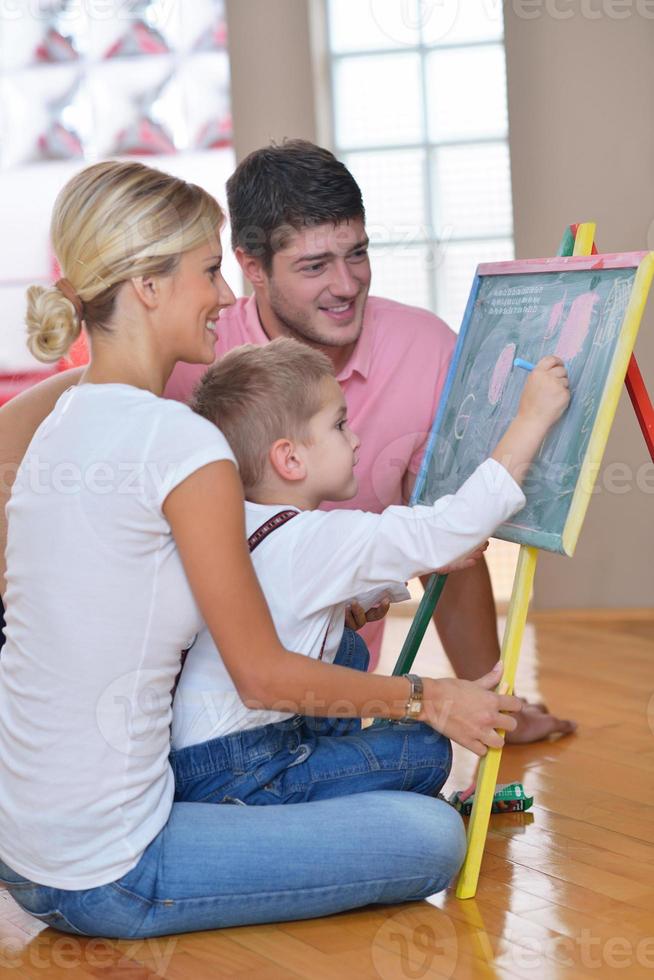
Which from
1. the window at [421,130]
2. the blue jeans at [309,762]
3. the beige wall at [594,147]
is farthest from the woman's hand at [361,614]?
the window at [421,130]

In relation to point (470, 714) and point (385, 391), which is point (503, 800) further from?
point (385, 391)

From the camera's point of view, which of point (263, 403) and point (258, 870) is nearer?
point (258, 870)

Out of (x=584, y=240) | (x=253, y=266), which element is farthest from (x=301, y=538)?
(x=253, y=266)

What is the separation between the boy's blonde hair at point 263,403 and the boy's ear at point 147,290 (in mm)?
168

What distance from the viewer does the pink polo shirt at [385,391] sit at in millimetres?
2377

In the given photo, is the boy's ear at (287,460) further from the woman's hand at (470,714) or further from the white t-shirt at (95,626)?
the woman's hand at (470,714)

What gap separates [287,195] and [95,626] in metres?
1.03

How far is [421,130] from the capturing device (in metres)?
3.83

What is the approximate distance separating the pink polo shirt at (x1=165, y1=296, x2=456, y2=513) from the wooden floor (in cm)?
57

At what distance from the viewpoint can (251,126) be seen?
3.70 meters

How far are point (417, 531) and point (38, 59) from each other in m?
3.67

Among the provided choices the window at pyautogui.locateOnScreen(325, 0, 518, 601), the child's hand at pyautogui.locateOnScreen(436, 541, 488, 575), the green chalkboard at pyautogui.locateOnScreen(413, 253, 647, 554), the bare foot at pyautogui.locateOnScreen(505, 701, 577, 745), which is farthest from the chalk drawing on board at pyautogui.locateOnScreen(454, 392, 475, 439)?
the window at pyautogui.locateOnScreen(325, 0, 518, 601)

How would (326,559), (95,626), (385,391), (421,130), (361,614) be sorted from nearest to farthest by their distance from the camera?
(95,626), (326,559), (361,614), (385,391), (421,130)

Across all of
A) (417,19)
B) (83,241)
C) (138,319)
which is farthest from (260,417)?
(417,19)
